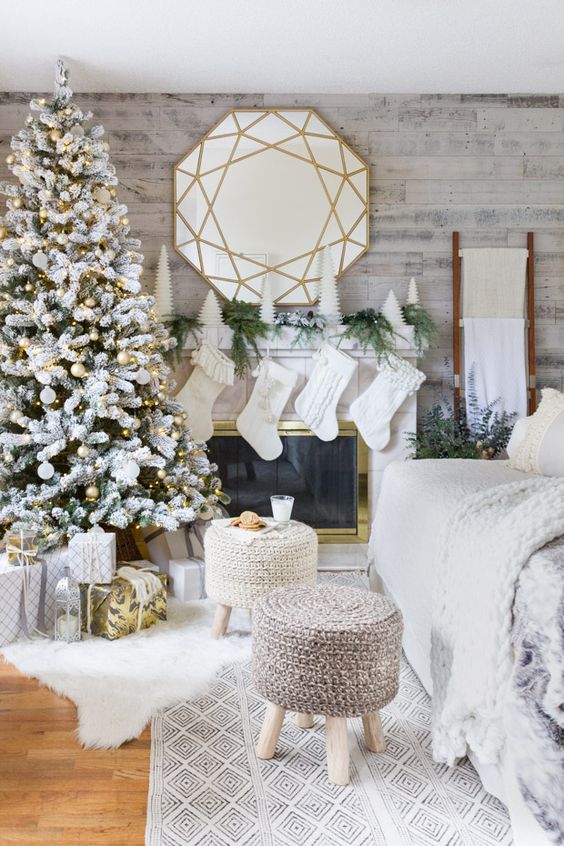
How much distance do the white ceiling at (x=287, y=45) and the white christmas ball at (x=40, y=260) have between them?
3.39 feet

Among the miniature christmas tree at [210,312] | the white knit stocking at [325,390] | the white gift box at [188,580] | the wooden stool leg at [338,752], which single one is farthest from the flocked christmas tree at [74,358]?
the wooden stool leg at [338,752]

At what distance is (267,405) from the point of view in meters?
3.91

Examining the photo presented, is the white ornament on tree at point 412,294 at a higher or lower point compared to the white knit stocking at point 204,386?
higher

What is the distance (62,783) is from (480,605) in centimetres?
111

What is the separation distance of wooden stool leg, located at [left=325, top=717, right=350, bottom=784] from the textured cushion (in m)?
1.07

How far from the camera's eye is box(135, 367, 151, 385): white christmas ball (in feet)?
10.4

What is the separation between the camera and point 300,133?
4.04 metres

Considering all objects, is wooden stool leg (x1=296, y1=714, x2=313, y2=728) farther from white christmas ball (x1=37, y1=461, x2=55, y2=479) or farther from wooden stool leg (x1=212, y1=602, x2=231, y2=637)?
white christmas ball (x1=37, y1=461, x2=55, y2=479)

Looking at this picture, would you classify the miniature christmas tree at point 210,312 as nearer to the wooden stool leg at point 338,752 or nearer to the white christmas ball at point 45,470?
the white christmas ball at point 45,470

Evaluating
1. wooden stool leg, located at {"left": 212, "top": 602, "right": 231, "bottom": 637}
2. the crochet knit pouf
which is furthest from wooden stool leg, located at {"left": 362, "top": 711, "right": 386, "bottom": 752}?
wooden stool leg, located at {"left": 212, "top": 602, "right": 231, "bottom": 637}

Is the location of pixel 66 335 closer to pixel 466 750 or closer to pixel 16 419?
pixel 16 419

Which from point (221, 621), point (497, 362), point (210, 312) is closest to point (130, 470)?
point (221, 621)

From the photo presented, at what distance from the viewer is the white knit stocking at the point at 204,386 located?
3824 millimetres

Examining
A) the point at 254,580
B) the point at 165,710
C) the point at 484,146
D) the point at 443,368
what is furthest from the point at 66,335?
the point at 484,146
